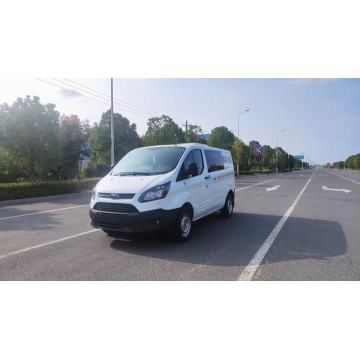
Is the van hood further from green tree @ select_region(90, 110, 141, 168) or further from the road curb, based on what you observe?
green tree @ select_region(90, 110, 141, 168)

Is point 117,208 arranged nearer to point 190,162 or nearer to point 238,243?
point 190,162

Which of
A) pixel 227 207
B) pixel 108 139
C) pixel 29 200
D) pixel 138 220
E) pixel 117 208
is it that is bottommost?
pixel 29 200

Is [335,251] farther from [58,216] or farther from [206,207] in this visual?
[58,216]

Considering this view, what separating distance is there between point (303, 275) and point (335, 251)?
1488 millimetres

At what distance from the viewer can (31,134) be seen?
55.7ft

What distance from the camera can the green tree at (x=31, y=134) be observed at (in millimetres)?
16688

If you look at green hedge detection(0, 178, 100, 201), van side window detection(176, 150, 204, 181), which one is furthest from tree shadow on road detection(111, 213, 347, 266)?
green hedge detection(0, 178, 100, 201)

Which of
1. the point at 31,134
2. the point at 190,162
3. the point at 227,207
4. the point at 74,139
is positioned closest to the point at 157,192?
the point at 190,162

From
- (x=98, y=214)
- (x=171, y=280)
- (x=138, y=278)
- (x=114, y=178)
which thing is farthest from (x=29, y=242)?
(x=171, y=280)

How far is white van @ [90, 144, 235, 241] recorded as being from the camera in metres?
5.25

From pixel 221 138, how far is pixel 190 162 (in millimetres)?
39939

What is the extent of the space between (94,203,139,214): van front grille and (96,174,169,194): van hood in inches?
9.4

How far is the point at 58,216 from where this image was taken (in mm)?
9273

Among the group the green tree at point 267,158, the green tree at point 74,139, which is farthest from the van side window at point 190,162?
the green tree at point 267,158
